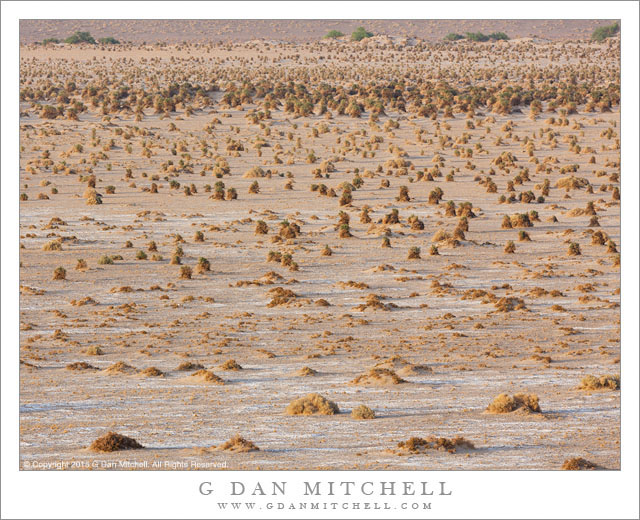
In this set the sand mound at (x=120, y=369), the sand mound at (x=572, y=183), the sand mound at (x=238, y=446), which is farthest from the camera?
the sand mound at (x=572, y=183)

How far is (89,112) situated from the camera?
71.8 m

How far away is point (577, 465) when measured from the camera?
16062mm

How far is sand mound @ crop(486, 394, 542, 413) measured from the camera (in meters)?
19.4

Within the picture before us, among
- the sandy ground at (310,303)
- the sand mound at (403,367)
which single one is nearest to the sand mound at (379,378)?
the sandy ground at (310,303)

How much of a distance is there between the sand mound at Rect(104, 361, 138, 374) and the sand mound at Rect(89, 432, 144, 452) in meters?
5.11

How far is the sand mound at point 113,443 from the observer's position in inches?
670

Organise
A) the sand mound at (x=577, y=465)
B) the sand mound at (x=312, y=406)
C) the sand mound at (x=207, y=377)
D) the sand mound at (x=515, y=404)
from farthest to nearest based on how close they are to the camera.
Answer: the sand mound at (x=207, y=377), the sand mound at (x=515, y=404), the sand mound at (x=312, y=406), the sand mound at (x=577, y=465)

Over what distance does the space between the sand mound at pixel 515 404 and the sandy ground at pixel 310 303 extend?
0.76 feet

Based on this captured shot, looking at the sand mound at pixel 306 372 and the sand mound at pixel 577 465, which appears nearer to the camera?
the sand mound at pixel 577 465

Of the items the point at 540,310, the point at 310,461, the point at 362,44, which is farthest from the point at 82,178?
the point at 362,44

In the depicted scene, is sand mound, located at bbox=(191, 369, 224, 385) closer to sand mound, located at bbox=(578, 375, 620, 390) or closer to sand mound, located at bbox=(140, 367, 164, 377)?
sand mound, located at bbox=(140, 367, 164, 377)

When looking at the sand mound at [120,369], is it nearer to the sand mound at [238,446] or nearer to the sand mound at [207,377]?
the sand mound at [207,377]

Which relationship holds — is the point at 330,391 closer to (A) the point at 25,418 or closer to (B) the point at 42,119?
(A) the point at 25,418

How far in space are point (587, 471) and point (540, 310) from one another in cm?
1366
